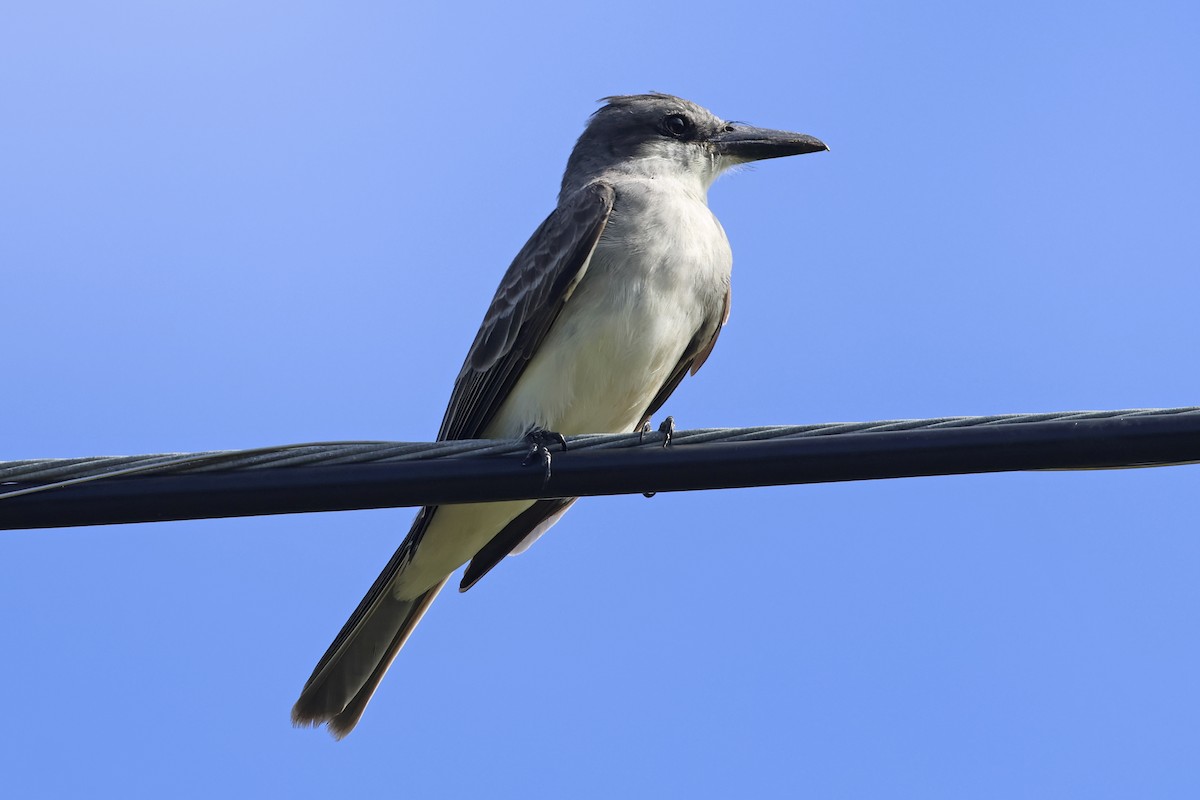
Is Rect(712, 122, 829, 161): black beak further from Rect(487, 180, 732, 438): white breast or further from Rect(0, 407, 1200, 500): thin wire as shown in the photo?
Rect(0, 407, 1200, 500): thin wire

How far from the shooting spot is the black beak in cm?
817

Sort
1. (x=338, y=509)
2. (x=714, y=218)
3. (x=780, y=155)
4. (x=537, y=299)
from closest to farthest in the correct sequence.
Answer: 1. (x=338, y=509)
2. (x=537, y=299)
3. (x=714, y=218)
4. (x=780, y=155)

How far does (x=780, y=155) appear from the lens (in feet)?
27.2

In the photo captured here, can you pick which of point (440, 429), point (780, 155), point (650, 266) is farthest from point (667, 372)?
point (780, 155)

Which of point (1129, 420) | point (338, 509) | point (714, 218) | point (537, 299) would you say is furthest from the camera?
point (714, 218)

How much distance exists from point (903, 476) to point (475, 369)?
3.24 metres

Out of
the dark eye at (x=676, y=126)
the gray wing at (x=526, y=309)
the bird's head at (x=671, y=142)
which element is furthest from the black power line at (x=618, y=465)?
the dark eye at (x=676, y=126)

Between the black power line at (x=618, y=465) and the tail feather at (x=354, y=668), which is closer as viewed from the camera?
the black power line at (x=618, y=465)

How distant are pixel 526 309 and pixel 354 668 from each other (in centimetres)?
191

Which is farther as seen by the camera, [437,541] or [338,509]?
[437,541]

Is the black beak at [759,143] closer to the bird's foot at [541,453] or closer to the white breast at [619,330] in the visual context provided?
the white breast at [619,330]

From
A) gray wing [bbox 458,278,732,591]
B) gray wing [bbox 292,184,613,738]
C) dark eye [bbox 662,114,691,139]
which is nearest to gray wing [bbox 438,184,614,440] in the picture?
gray wing [bbox 292,184,613,738]

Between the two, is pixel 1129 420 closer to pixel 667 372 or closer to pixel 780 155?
pixel 667 372

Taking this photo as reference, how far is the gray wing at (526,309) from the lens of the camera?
21.5 ft
